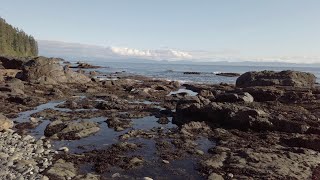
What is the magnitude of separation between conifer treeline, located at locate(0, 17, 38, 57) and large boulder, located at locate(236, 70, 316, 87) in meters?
92.9

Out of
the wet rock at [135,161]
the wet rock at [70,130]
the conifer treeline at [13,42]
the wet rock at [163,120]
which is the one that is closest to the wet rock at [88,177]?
the wet rock at [135,161]

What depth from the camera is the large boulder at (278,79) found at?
44062 millimetres

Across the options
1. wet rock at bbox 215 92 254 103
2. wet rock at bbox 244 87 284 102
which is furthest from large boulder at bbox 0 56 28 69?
wet rock at bbox 244 87 284 102

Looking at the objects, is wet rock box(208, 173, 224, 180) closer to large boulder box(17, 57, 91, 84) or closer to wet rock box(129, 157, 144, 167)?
wet rock box(129, 157, 144, 167)

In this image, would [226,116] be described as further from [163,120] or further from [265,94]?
[265,94]

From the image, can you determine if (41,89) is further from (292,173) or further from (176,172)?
(292,173)

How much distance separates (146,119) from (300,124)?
36.2 ft

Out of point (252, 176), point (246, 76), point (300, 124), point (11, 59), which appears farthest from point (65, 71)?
point (252, 176)

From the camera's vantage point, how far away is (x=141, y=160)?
16203 millimetres

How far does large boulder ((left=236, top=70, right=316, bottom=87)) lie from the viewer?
145 ft

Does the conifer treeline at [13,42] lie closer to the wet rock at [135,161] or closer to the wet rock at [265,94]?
the wet rock at [265,94]

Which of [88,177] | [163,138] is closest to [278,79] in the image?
[163,138]

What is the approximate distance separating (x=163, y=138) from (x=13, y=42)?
5285 inches

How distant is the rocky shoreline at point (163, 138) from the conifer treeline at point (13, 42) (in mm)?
97710
